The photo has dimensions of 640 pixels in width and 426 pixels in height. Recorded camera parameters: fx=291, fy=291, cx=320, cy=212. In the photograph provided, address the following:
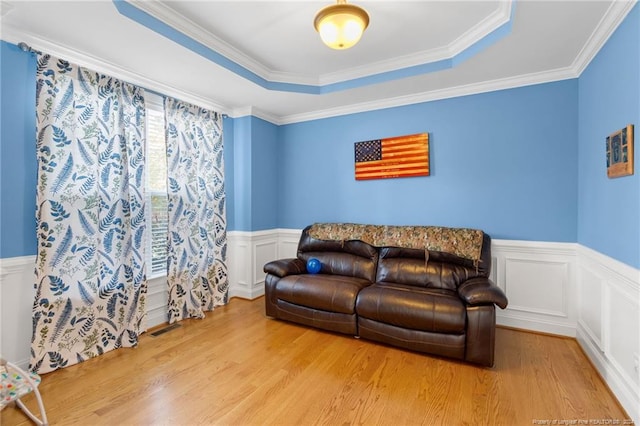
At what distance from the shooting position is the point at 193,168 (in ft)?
11.1

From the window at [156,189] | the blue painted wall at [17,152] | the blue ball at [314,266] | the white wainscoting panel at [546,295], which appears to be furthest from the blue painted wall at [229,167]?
the blue painted wall at [17,152]

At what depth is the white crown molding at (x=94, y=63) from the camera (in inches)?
83.1

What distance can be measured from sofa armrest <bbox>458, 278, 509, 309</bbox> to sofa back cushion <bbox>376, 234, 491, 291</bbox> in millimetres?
365

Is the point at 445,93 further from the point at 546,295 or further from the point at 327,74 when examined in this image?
the point at 546,295

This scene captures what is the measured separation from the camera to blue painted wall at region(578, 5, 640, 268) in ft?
5.75

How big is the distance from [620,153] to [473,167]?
1327 millimetres

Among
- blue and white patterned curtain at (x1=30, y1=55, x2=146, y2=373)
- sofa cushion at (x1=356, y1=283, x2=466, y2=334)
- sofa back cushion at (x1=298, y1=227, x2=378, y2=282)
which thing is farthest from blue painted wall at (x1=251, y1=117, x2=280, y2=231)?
sofa cushion at (x1=356, y1=283, x2=466, y2=334)

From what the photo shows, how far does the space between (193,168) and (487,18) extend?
3.15 metres

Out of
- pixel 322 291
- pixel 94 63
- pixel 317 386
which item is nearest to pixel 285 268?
pixel 322 291

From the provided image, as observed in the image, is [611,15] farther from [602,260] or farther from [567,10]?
[602,260]

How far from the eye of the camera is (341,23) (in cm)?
182

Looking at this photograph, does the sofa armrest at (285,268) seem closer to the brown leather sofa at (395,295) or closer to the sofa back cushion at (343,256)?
the brown leather sofa at (395,295)

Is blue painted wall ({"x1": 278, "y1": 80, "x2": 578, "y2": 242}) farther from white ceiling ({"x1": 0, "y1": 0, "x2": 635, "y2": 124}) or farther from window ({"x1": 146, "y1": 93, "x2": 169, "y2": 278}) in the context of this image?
window ({"x1": 146, "y1": 93, "x2": 169, "y2": 278})

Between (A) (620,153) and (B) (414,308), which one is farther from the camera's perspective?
(B) (414,308)
